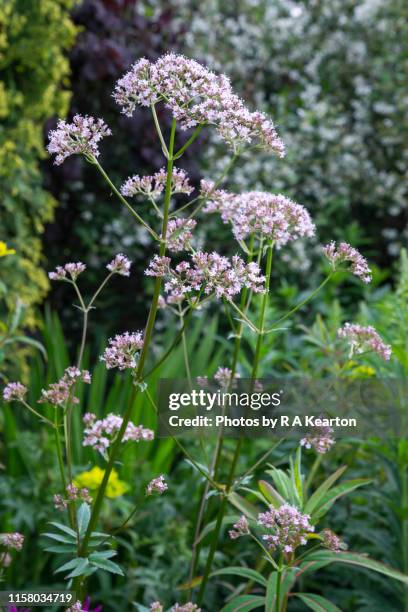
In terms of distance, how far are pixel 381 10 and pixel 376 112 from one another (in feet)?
2.73

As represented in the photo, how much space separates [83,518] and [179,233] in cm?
63

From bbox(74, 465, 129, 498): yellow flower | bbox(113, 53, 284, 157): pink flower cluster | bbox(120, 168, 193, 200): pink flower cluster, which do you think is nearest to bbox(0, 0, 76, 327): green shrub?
bbox(74, 465, 129, 498): yellow flower

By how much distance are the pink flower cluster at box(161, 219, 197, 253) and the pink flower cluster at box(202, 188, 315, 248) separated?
0.28 feet

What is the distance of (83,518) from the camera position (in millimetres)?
1589

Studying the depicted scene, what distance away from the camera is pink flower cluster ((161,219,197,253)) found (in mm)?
1553

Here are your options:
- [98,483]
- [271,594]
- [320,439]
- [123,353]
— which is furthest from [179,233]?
[98,483]

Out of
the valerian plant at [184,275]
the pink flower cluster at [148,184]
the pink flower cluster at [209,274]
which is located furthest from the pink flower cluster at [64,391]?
the pink flower cluster at [148,184]

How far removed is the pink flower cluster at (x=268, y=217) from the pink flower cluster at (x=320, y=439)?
406mm

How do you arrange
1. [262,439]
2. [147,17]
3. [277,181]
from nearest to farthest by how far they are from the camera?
[262,439] < [147,17] < [277,181]

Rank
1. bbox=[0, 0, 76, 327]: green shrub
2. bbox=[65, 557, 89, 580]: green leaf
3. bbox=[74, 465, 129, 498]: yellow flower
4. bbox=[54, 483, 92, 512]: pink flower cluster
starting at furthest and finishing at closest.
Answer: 1. bbox=[0, 0, 76, 327]: green shrub
2. bbox=[74, 465, 129, 498]: yellow flower
3. bbox=[54, 483, 92, 512]: pink flower cluster
4. bbox=[65, 557, 89, 580]: green leaf

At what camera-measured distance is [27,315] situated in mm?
3611

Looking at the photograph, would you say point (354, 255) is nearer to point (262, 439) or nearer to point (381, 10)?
point (262, 439)

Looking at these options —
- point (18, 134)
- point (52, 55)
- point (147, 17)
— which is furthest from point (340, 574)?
point (147, 17)

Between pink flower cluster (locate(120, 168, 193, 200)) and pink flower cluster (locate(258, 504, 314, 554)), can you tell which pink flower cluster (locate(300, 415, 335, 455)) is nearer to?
pink flower cluster (locate(258, 504, 314, 554))
